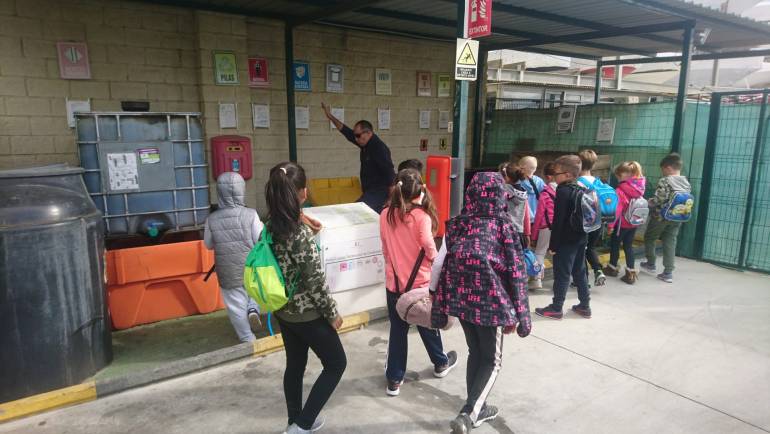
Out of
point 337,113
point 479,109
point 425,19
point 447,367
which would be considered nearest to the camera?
point 447,367

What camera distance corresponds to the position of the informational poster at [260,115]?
764cm

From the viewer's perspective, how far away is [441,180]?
203 inches

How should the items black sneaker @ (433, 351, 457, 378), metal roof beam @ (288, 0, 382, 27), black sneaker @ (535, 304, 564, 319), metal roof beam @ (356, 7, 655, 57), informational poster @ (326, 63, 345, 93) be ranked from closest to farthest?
black sneaker @ (433, 351, 457, 378) → black sneaker @ (535, 304, 564, 319) → metal roof beam @ (288, 0, 382, 27) → metal roof beam @ (356, 7, 655, 57) → informational poster @ (326, 63, 345, 93)

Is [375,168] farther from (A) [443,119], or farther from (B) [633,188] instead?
(A) [443,119]

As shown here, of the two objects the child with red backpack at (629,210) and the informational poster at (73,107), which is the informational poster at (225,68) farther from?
the child with red backpack at (629,210)

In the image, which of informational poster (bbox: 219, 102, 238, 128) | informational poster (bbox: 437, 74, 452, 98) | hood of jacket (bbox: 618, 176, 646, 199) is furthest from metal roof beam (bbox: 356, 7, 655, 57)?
hood of jacket (bbox: 618, 176, 646, 199)

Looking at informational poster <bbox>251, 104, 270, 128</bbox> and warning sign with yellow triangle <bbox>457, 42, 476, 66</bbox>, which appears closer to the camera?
warning sign with yellow triangle <bbox>457, 42, 476, 66</bbox>

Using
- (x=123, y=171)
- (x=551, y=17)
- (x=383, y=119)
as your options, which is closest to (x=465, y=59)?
(x=123, y=171)

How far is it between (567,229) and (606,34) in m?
4.93

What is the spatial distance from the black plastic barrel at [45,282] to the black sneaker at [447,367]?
8.74 feet

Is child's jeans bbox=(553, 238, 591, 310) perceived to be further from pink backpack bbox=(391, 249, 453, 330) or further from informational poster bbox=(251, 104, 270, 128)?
informational poster bbox=(251, 104, 270, 128)

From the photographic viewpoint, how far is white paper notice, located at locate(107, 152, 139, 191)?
468 centimetres

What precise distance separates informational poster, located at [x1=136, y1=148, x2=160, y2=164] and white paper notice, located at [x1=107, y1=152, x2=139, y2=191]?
2.6 inches

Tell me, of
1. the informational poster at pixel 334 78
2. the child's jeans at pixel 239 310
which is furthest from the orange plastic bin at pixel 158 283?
the informational poster at pixel 334 78
